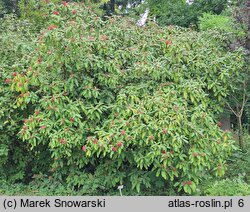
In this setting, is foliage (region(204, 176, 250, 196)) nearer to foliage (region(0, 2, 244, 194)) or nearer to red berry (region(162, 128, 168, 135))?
foliage (region(0, 2, 244, 194))

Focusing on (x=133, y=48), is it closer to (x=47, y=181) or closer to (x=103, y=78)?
(x=103, y=78)

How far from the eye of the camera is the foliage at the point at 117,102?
439 cm

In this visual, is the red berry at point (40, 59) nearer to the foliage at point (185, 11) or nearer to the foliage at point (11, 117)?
the foliage at point (11, 117)

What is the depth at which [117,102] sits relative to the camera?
4773mm

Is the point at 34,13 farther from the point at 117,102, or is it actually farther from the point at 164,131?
the point at 164,131

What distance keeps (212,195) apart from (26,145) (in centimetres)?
306

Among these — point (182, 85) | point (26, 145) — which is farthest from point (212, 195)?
point (26, 145)

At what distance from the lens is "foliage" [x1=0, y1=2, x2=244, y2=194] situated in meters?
4.39

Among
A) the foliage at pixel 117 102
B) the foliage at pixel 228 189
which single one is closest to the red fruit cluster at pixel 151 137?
the foliage at pixel 117 102

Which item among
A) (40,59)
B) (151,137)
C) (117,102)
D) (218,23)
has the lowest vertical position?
(151,137)

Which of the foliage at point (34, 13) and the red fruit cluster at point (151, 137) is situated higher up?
the foliage at point (34, 13)

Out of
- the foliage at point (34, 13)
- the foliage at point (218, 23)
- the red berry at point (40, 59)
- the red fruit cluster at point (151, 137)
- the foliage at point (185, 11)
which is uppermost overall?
the foliage at point (185, 11)

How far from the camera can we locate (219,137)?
4.62 metres

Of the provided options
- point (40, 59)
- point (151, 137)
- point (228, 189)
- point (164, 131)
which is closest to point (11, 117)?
point (40, 59)
